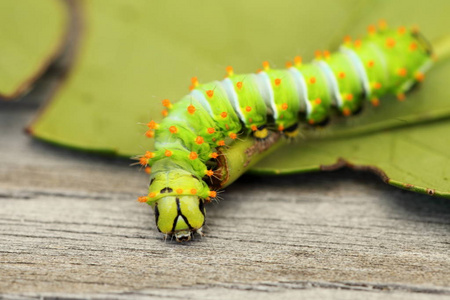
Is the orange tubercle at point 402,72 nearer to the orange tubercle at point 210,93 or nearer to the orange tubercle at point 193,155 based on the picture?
the orange tubercle at point 210,93

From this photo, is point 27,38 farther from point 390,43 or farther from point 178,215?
point 390,43

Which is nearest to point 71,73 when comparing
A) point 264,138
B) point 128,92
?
point 128,92

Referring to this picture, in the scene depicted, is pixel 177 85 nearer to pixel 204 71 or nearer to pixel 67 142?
pixel 204 71

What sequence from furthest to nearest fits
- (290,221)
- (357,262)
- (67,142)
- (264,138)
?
(67,142) → (264,138) → (290,221) → (357,262)

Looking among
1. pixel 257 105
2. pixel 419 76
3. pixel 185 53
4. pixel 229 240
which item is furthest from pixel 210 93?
pixel 419 76

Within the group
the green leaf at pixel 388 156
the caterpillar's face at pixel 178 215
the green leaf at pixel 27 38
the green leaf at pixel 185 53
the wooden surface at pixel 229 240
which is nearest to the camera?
the wooden surface at pixel 229 240

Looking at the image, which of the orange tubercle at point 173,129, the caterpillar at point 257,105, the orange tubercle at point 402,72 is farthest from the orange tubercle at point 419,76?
the orange tubercle at point 173,129
